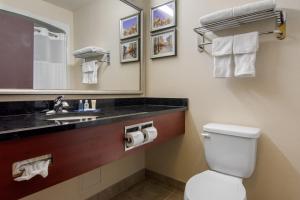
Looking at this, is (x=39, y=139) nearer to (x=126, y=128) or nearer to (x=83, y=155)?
(x=83, y=155)

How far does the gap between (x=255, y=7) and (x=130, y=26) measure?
3.87ft

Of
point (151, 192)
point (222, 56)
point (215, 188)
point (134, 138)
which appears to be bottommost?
point (151, 192)

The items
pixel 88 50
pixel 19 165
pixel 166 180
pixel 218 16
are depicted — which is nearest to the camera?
pixel 19 165

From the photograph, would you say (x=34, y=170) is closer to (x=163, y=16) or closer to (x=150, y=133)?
(x=150, y=133)

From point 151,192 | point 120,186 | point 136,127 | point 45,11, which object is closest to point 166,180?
point 151,192

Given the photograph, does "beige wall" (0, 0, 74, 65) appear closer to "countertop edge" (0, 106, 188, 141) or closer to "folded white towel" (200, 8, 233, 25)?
"countertop edge" (0, 106, 188, 141)

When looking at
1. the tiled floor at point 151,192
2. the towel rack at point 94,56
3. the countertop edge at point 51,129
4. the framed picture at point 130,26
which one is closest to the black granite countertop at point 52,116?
the countertop edge at point 51,129

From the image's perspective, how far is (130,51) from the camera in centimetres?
204

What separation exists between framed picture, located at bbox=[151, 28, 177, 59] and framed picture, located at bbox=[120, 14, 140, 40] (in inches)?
7.6

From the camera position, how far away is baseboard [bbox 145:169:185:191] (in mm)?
1900

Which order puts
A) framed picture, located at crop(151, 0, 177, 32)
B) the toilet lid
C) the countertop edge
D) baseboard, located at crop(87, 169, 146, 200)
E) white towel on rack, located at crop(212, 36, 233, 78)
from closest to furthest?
the countertop edge < the toilet lid < white towel on rack, located at crop(212, 36, 233, 78) < baseboard, located at crop(87, 169, 146, 200) < framed picture, located at crop(151, 0, 177, 32)

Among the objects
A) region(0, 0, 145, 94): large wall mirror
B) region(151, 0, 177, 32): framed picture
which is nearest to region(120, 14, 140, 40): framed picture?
region(0, 0, 145, 94): large wall mirror

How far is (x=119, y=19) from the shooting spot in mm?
1959

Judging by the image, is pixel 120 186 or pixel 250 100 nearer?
pixel 250 100
